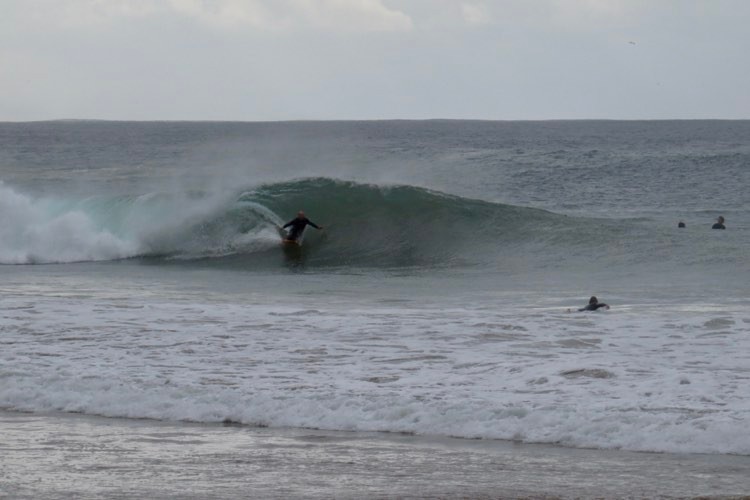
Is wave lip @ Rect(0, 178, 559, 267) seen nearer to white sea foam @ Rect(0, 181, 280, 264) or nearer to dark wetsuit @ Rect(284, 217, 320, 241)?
white sea foam @ Rect(0, 181, 280, 264)

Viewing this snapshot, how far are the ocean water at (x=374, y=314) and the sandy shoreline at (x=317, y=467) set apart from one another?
1.27 feet

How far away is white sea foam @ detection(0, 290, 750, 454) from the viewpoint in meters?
8.20

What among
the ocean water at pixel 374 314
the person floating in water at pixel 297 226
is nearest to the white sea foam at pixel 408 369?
the ocean water at pixel 374 314

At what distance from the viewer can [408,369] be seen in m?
10.0

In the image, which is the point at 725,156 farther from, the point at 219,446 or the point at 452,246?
the point at 219,446

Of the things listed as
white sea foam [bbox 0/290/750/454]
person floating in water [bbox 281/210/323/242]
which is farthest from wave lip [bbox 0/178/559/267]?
white sea foam [bbox 0/290/750/454]

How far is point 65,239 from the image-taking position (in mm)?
23844

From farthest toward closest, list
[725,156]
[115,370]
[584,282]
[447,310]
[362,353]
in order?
[725,156]
[584,282]
[447,310]
[362,353]
[115,370]

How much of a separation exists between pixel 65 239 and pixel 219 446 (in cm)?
1715

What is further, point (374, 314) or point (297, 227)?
point (297, 227)

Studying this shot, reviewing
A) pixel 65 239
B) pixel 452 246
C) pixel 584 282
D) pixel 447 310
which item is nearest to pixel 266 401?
pixel 447 310

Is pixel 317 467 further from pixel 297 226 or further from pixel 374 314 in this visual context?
pixel 297 226

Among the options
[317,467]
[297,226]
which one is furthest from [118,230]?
[317,467]

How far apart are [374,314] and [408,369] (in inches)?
135
